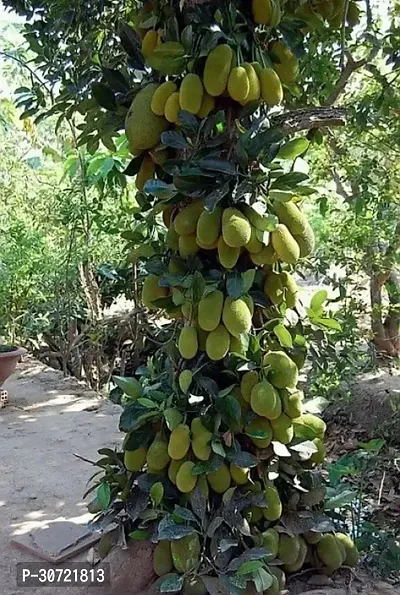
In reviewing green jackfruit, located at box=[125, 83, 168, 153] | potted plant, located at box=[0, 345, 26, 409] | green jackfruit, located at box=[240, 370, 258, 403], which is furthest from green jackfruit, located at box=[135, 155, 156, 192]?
potted plant, located at box=[0, 345, 26, 409]

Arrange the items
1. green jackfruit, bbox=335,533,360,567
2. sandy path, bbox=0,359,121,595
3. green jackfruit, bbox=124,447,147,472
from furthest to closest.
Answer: sandy path, bbox=0,359,121,595 < green jackfruit, bbox=335,533,360,567 < green jackfruit, bbox=124,447,147,472

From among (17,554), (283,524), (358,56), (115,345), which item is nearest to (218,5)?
(283,524)

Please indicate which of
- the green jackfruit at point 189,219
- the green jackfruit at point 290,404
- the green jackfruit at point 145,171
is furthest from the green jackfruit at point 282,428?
the green jackfruit at point 145,171

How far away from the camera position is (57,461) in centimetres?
300

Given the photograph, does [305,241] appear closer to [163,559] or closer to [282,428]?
[282,428]

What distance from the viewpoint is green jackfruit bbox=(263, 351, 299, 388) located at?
154 cm

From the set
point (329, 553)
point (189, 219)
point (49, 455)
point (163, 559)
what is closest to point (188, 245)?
point (189, 219)

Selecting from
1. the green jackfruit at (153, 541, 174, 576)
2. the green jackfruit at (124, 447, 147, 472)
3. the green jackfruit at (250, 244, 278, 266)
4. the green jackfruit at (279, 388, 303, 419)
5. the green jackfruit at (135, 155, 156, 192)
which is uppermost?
the green jackfruit at (135, 155, 156, 192)

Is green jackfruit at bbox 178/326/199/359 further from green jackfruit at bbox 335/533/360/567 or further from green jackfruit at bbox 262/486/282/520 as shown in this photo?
green jackfruit at bbox 335/533/360/567

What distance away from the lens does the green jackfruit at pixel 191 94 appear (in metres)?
1.45

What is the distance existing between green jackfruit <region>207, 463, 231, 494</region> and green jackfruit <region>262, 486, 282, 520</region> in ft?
0.33

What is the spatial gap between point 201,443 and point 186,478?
9cm

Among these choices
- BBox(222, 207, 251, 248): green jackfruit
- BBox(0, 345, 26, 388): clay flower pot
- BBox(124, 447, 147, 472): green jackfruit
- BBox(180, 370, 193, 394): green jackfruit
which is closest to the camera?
BBox(222, 207, 251, 248): green jackfruit

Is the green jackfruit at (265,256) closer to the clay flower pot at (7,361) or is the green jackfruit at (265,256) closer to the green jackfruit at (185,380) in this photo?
the green jackfruit at (185,380)
